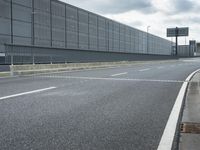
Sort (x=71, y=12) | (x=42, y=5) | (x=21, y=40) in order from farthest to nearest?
(x=71, y=12) < (x=42, y=5) < (x=21, y=40)

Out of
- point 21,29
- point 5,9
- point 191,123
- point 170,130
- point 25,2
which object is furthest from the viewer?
point 25,2

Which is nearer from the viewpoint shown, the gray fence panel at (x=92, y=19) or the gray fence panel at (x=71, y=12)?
the gray fence panel at (x=71, y=12)

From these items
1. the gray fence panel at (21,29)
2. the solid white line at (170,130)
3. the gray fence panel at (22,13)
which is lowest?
the solid white line at (170,130)

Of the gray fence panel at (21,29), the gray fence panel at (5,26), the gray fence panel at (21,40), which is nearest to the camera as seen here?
the gray fence panel at (5,26)

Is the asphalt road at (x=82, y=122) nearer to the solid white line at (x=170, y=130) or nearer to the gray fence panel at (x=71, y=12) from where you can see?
the solid white line at (x=170, y=130)

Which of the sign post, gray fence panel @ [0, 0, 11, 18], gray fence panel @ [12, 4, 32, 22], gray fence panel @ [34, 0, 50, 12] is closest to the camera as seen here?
gray fence panel @ [0, 0, 11, 18]

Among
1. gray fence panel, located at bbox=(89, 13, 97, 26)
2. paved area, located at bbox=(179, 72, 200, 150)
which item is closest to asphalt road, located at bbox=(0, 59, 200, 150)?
paved area, located at bbox=(179, 72, 200, 150)

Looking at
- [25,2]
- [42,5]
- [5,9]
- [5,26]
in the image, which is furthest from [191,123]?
[42,5]

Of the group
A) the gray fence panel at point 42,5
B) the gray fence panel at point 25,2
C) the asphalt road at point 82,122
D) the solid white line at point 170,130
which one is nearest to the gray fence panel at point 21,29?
the gray fence panel at point 25,2

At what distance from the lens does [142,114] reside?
7121mm

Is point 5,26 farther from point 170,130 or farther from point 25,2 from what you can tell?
point 170,130

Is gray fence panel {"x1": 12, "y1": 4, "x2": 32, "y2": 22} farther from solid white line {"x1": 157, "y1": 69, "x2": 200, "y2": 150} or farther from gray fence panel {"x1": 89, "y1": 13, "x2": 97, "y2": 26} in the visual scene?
solid white line {"x1": 157, "y1": 69, "x2": 200, "y2": 150}

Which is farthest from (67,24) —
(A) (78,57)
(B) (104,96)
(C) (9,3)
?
(B) (104,96)

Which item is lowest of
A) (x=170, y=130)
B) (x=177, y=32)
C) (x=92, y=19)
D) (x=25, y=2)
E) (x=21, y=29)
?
(x=170, y=130)
